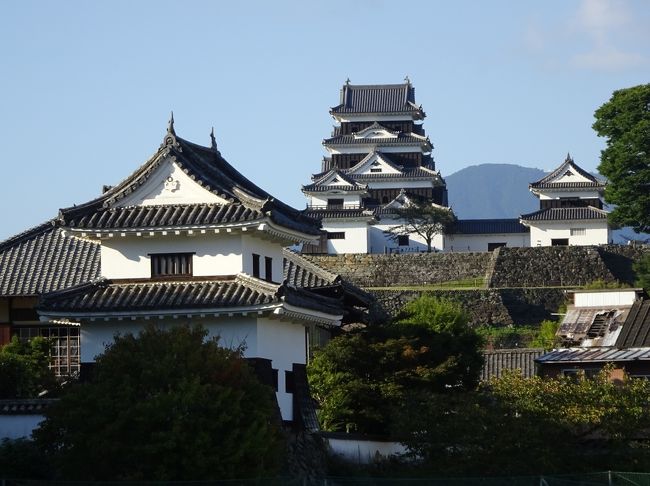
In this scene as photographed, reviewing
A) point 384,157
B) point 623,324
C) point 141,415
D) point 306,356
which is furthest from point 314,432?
point 384,157

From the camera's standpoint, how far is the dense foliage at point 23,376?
24.0m

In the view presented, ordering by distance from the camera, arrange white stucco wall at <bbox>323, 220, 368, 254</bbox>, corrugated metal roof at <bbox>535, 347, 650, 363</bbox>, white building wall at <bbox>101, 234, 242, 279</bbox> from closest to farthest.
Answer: white building wall at <bbox>101, 234, 242, 279</bbox> < corrugated metal roof at <bbox>535, 347, 650, 363</bbox> < white stucco wall at <bbox>323, 220, 368, 254</bbox>

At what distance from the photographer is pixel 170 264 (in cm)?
2431

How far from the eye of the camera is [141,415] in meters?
19.1

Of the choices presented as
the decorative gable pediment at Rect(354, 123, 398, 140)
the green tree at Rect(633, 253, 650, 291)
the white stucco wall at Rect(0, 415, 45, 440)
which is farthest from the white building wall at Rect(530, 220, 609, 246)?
the white stucco wall at Rect(0, 415, 45, 440)

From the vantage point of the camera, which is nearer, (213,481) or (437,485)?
(213,481)

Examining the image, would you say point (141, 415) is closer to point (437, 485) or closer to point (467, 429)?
point (437, 485)

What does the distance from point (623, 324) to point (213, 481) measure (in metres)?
19.3

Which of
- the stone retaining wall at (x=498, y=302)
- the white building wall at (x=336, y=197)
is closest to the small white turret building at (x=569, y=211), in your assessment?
the white building wall at (x=336, y=197)

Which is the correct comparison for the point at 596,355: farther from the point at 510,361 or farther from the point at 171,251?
the point at 171,251

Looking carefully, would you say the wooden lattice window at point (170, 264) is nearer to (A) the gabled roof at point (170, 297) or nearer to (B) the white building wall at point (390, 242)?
(A) the gabled roof at point (170, 297)

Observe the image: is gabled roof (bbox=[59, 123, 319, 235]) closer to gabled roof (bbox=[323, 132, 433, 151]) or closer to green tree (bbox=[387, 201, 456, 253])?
green tree (bbox=[387, 201, 456, 253])

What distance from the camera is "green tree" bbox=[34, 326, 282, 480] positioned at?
749 inches

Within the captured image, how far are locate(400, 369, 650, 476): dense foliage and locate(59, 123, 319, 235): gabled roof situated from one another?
161 inches
